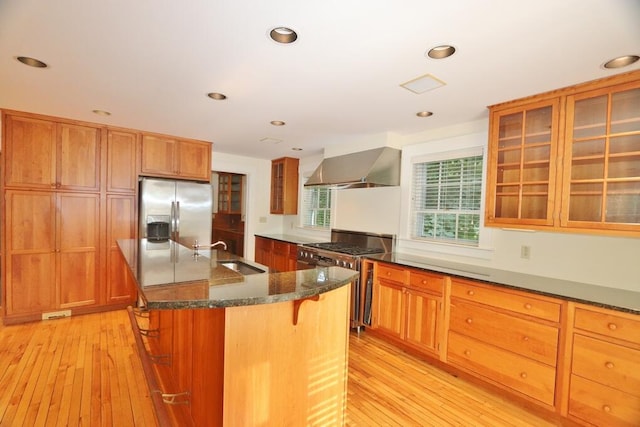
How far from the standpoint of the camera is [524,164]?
2463 mm

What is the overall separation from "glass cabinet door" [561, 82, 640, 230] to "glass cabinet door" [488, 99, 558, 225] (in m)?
0.11

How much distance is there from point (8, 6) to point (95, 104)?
157 cm

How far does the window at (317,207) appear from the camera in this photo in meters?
5.09

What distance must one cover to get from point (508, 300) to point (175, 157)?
425 cm

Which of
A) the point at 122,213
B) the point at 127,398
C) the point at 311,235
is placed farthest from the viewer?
the point at 311,235

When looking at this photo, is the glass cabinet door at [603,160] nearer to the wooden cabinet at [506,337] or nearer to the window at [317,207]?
the wooden cabinet at [506,337]

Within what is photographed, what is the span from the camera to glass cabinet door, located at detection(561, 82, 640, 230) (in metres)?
2.00

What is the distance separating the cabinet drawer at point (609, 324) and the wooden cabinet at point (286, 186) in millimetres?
4261

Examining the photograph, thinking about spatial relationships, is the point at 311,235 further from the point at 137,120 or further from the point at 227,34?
the point at 227,34

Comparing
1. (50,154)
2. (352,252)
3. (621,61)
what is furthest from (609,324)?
(50,154)

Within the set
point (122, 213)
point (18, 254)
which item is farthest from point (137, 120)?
point (18, 254)

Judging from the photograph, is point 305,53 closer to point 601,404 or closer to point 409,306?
point 409,306

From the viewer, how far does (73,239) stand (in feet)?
11.8

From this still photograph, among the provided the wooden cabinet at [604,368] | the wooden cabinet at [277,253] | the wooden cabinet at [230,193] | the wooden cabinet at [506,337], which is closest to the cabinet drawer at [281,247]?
the wooden cabinet at [277,253]
